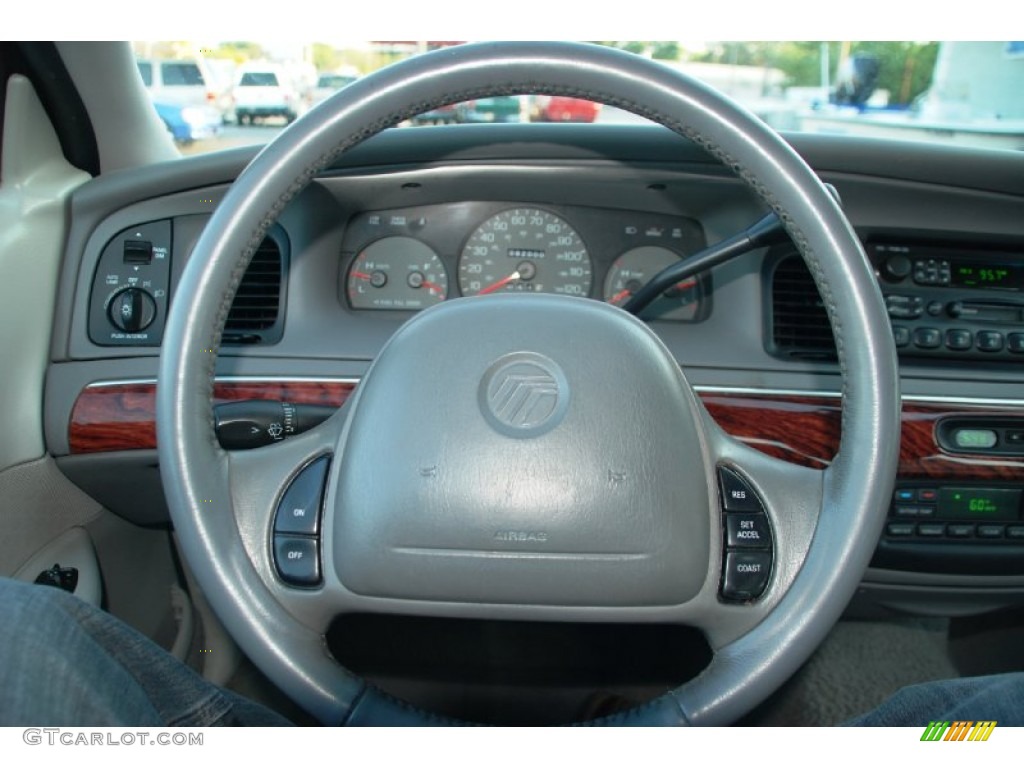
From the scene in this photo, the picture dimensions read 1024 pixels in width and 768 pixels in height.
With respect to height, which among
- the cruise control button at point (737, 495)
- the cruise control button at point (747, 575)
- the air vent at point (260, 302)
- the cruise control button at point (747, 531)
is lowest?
the cruise control button at point (747, 575)

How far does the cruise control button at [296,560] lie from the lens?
1.02m

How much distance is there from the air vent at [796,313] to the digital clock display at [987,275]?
10.7 inches

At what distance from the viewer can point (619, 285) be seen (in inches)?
69.2

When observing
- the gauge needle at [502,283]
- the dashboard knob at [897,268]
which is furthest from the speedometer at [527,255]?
the dashboard knob at [897,268]

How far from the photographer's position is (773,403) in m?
1.57

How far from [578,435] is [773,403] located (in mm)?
686

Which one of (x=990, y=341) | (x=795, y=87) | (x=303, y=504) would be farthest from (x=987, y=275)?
(x=303, y=504)

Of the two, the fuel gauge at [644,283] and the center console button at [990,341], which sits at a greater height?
the fuel gauge at [644,283]

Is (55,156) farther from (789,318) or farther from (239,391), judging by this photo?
(789,318)

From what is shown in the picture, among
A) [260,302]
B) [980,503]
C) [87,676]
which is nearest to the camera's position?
[87,676]

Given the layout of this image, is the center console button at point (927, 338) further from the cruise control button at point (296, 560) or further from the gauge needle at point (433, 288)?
the cruise control button at point (296, 560)

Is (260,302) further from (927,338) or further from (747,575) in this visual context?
(927,338)

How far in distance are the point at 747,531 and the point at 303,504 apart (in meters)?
0.53
